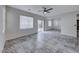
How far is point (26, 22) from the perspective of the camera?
→ 8.61 meters

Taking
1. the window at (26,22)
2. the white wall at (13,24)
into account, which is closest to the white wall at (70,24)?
the window at (26,22)

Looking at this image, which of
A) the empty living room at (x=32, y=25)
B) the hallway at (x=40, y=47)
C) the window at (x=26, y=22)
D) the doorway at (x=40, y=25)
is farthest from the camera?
the doorway at (x=40, y=25)

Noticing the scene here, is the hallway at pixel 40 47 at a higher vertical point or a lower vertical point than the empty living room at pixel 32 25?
lower

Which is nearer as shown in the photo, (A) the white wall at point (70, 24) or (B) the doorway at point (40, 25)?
(A) the white wall at point (70, 24)

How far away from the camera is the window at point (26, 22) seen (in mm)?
7832

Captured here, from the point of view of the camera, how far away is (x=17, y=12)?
22.9 feet

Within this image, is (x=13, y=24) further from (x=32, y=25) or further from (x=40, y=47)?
(x=40, y=47)

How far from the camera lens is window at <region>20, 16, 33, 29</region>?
7.83 meters

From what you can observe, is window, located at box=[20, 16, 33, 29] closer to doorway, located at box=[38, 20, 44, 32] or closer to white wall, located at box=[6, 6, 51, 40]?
white wall, located at box=[6, 6, 51, 40]

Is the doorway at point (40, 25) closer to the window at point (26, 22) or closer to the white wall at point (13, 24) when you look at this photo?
the window at point (26, 22)

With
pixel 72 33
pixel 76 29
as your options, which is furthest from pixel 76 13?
pixel 72 33

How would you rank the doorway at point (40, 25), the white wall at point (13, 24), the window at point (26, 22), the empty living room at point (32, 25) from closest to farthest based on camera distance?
the empty living room at point (32, 25)
the white wall at point (13, 24)
the window at point (26, 22)
the doorway at point (40, 25)
